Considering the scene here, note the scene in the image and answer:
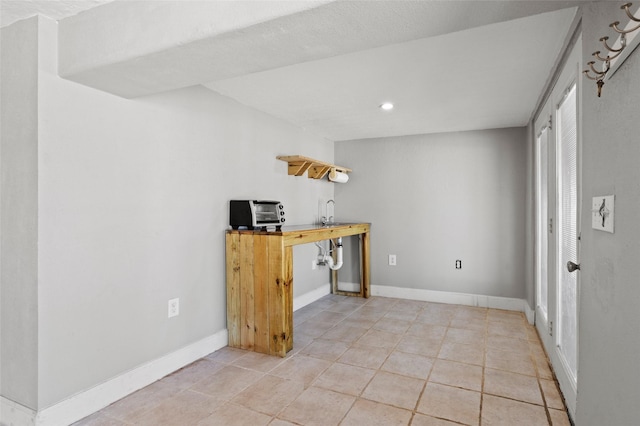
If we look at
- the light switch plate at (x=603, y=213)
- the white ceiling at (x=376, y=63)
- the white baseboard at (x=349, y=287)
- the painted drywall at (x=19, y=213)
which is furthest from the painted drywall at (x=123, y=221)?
the light switch plate at (x=603, y=213)

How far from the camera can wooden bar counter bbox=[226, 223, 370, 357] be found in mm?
2641

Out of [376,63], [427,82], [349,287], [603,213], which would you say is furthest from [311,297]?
[603,213]

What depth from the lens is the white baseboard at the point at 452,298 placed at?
385 cm

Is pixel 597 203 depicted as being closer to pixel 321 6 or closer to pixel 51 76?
pixel 321 6

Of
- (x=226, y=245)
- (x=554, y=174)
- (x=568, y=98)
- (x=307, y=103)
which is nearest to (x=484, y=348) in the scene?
(x=554, y=174)

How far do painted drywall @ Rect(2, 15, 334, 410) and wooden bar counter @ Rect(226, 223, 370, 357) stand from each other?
4.7 inches

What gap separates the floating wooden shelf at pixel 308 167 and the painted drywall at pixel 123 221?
564mm

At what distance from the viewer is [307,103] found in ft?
10.0

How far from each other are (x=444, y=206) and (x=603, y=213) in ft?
10.3

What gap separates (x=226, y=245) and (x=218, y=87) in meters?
1.22

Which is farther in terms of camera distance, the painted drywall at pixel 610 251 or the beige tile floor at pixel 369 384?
the beige tile floor at pixel 369 384

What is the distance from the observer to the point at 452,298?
409cm

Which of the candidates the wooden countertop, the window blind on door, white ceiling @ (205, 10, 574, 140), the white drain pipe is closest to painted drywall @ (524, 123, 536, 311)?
white ceiling @ (205, 10, 574, 140)

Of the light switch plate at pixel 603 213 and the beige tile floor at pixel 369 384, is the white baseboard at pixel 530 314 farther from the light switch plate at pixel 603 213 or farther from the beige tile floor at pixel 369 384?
the light switch plate at pixel 603 213
